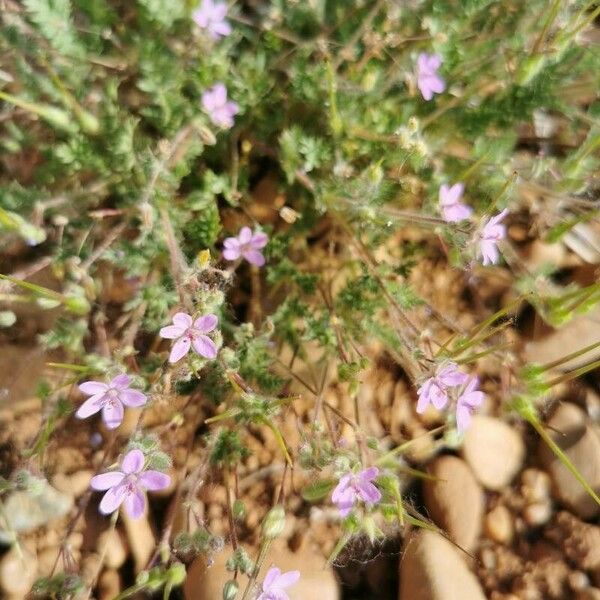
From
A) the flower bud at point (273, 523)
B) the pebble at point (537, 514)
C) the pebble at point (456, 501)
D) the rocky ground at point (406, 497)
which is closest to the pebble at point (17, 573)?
the rocky ground at point (406, 497)

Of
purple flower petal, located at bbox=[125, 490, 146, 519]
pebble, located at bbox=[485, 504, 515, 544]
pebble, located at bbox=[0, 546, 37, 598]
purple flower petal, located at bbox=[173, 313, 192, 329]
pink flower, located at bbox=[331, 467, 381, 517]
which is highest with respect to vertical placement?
purple flower petal, located at bbox=[173, 313, 192, 329]

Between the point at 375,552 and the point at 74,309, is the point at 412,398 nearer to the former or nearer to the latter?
the point at 375,552

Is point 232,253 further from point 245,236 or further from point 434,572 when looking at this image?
point 434,572

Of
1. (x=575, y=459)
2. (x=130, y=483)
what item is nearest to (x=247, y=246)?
(x=130, y=483)

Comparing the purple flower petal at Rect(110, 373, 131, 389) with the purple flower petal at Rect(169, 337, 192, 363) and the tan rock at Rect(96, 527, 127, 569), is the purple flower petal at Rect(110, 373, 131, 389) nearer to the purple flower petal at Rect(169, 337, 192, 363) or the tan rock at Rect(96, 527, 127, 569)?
the purple flower petal at Rect(169, 337, 192, 363)

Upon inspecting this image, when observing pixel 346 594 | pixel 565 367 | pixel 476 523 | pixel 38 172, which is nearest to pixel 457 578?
pixel 476 523

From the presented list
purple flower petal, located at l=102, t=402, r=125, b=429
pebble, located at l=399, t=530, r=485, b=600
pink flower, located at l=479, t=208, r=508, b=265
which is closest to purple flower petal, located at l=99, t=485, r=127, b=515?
purple flower petal, located at l=102, t=402, r=125, b=429
